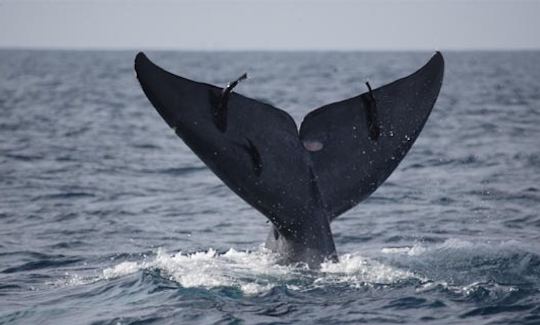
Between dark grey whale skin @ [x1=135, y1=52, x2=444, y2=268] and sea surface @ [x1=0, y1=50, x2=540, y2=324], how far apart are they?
44cm

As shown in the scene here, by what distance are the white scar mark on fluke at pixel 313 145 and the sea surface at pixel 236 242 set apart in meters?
0.90

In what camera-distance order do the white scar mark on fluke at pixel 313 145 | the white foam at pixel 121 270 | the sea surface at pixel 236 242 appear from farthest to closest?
the white foam at pixel 121 270 < the white scar mark on fluke at pixel 313 145 < the sea surface at pixel 236 242

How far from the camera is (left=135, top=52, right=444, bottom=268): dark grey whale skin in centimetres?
732

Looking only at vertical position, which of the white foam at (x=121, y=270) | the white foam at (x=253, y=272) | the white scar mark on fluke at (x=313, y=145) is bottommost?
the white foam at (x=121, y=270)

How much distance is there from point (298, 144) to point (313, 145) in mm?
166

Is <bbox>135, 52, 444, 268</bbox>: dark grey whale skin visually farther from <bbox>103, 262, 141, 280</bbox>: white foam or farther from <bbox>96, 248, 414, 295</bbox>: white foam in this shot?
<bbox>103, 262, 141, 280</bbox>: white foam

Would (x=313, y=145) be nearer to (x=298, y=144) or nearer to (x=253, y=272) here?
(x=298, y=144)

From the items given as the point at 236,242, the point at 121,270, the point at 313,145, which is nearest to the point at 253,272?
the point at 313,145

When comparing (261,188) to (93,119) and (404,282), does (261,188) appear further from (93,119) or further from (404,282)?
(93,119)

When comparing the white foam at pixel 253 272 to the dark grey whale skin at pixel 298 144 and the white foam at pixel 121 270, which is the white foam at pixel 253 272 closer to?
the white foam at pixel 121 270

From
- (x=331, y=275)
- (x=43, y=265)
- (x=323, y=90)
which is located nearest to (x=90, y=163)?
(x=43, y=265)

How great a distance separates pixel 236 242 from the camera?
10922mm

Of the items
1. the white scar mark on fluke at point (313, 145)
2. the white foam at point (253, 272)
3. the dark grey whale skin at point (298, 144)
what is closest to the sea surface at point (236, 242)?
the white foam at point (253, 272)

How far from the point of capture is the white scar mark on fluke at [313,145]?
798 centimetres
